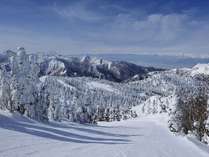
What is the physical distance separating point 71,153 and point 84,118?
375 ft

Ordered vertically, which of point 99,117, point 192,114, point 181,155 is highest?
point 181,155

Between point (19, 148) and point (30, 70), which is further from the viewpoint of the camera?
point (30, 70)

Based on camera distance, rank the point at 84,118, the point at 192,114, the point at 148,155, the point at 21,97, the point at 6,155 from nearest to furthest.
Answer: the point at 6,155 < the point at 148,155 < the point at 21,97 < the point at 192,114 < the point at 84,118

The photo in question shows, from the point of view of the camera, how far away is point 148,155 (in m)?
24.6

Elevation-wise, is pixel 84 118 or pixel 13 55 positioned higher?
pixel 13 55

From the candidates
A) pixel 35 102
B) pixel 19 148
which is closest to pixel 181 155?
pixel 19 148

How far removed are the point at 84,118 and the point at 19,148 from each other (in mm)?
114520

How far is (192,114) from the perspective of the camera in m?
75.5

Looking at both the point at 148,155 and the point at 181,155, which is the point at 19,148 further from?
the point at 181,155

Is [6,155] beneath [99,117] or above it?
above

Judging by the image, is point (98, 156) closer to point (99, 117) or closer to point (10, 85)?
point (10, 85)

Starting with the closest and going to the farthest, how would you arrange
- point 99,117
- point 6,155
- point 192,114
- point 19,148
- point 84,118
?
point 6,155 → point 19,148 → point 192,114 → point 84,118 → point 99,117

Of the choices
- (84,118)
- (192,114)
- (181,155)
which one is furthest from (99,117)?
(181,155)

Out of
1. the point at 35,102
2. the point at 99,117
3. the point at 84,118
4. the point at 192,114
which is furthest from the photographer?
the point at 99,117
